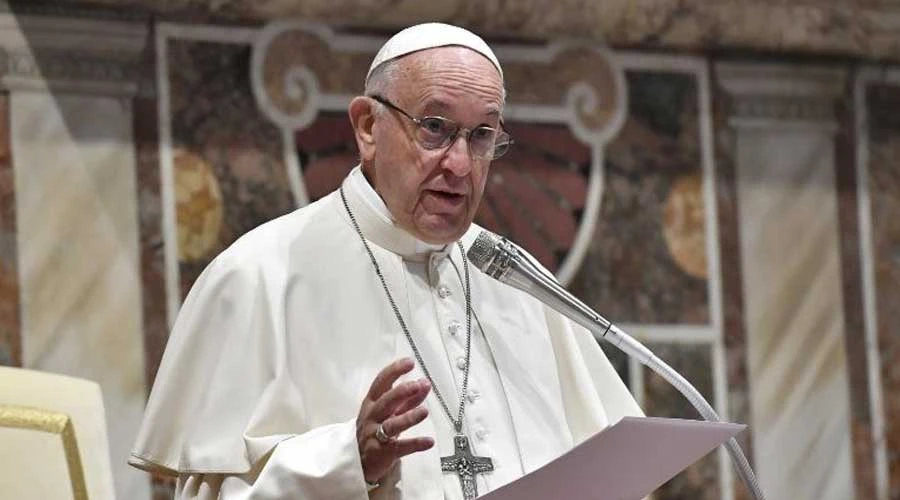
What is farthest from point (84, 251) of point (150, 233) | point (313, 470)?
point (313, 470)

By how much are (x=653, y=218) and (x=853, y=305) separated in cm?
84

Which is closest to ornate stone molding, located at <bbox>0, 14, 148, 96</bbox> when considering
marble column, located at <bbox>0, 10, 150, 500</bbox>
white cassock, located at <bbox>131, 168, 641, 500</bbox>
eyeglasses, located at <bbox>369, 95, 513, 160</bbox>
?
marble column, located at <bbox>0, 10, 150, 500</bbox>

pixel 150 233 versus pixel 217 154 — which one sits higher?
pixel 217 154

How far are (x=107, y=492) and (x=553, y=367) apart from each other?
1.01 metres

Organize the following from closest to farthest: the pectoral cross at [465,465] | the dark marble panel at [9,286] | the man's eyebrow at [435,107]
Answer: the pectoral cross at [465,465], the man's eyebrow at [435,107], the dark marble panel at [9,286]

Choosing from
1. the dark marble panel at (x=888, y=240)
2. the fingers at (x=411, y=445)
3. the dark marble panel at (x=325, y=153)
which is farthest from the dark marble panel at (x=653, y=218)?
the fingers at (x=411, y=445)

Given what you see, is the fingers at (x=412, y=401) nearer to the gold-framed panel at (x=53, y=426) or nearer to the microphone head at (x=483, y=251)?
the microphone head at (x=483, y=251)

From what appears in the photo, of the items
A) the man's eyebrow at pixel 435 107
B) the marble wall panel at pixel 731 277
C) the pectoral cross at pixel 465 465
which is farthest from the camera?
the marble wall panel at pixel 731 277

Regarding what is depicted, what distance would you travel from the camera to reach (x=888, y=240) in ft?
23.4

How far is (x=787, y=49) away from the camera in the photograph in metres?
7.05

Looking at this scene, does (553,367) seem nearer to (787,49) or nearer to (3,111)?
(3,111)

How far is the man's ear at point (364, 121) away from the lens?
4.27m

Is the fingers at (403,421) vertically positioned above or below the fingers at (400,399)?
below

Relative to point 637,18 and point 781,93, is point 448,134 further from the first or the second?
point 781,93
